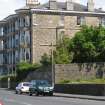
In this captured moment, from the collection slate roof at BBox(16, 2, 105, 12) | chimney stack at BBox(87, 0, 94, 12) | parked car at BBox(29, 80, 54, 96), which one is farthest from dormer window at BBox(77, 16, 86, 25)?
parked car at BBox(29, 80, 54, 96)

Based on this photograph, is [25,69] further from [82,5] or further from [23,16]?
[82,5]

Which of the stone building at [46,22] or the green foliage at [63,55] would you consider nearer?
the green foliage at [63,55]

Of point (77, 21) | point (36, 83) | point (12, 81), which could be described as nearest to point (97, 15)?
point (77, 21)

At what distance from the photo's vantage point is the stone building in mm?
91312

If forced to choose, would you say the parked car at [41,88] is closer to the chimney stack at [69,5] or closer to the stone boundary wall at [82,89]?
the stone boundary wall at [82,89]

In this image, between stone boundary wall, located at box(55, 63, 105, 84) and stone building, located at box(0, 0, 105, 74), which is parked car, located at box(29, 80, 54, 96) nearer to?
stone boundary wall, located at box(55, 63, 105, 84)

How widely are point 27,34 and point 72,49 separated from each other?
70.6 feet

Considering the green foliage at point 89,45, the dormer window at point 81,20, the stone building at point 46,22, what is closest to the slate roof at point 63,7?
the stone building at point 46,22

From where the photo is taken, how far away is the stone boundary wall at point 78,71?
212 feet

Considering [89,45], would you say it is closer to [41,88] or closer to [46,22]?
[41,88]

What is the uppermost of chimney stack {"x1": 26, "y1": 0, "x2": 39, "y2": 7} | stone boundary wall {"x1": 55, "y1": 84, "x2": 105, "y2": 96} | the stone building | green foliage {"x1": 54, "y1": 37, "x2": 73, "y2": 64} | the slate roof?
chimney stack {"x1": 26, "y1": 0, "x2": 39, "y2": 7}

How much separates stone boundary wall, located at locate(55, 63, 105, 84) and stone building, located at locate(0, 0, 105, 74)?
20.9m

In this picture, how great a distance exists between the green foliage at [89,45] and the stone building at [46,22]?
1547cm

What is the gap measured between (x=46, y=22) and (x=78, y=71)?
27.4 metres
